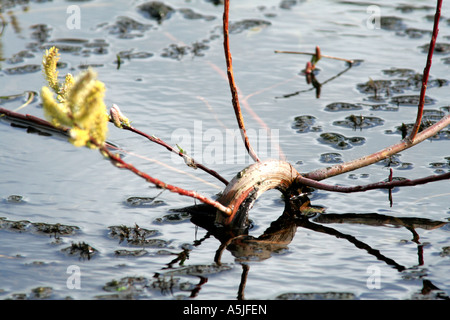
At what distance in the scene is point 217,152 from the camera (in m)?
4.34

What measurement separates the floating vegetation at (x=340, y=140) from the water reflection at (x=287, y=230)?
798mm

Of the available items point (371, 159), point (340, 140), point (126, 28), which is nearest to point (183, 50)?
point (126, 28)

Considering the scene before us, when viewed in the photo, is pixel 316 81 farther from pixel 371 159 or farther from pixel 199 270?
pixel 199 270

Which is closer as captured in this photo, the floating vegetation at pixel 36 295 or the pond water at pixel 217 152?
the floating vegetation at pixel 36 295

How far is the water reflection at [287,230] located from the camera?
3250 mm

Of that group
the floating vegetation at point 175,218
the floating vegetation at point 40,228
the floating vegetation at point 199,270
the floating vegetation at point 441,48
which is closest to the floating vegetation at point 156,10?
the floating vegetation at point 441,48

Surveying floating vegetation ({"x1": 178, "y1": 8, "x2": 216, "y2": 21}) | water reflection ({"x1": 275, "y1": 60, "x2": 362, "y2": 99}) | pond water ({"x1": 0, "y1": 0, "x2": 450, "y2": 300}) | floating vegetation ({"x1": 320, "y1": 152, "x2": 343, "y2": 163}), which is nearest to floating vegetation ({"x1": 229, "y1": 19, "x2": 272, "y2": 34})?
pond water ({"x1": 0, "y1": 0, "x2": 450, "y2": 300})

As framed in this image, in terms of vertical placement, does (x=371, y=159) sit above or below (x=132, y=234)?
above

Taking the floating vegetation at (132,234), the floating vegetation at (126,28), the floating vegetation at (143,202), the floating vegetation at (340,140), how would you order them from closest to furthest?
the floating vegetation at (132,234)
the floating vegetation at (143,202)
the floating vegetation at (340,140)
the floating vegetation at (126,28)

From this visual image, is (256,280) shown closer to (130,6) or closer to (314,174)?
(314,174)

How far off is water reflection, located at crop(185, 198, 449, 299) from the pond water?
0.04 ft

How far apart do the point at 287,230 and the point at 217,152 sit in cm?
104

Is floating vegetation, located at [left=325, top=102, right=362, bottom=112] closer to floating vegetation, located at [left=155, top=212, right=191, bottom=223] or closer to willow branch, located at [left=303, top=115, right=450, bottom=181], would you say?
willow branch, located at [left=303, top=115, right=450, bottom=181]

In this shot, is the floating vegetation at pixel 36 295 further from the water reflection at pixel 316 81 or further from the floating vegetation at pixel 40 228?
the water reflection at pixel 316 81
